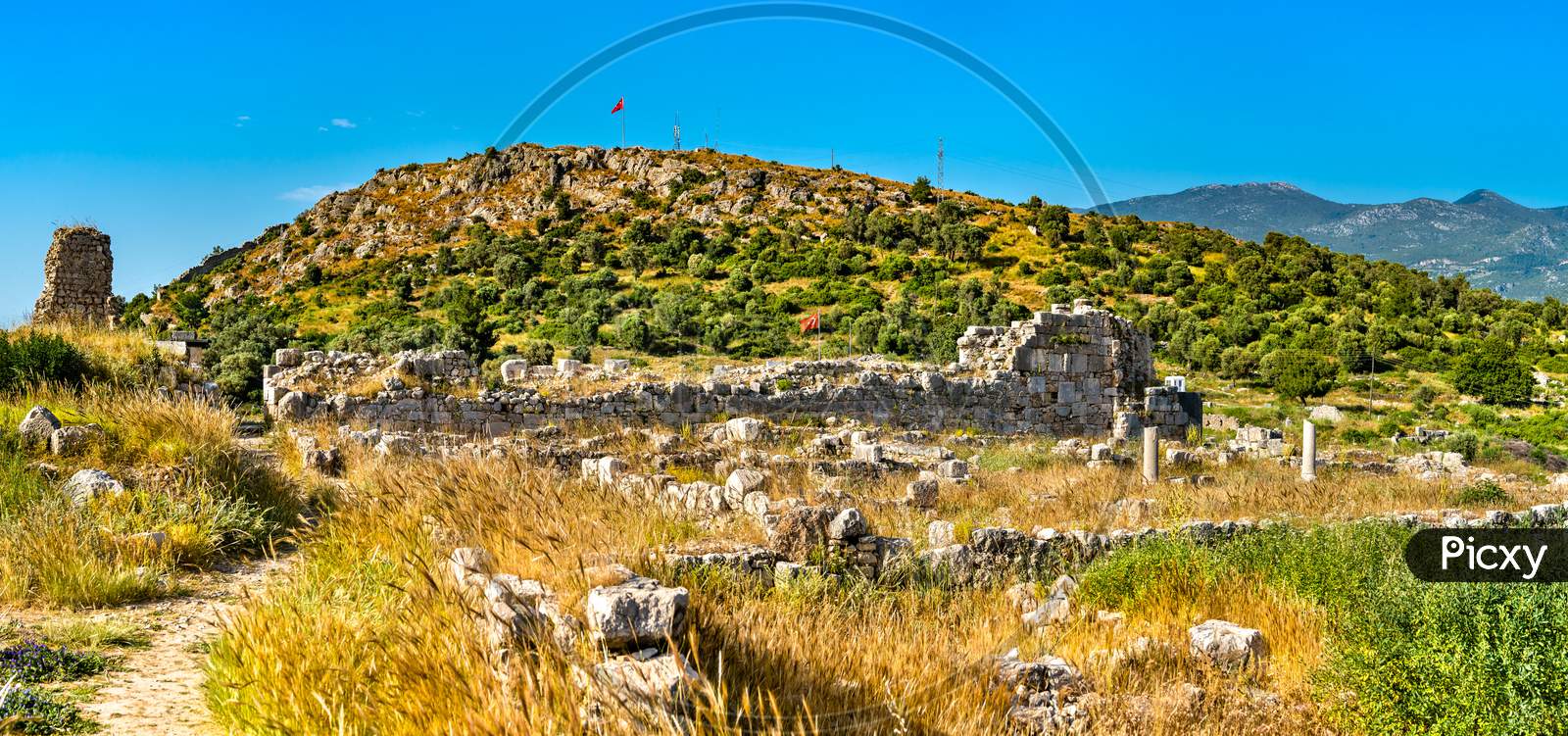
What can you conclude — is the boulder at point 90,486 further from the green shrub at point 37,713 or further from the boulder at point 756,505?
the boulder at point 756,505

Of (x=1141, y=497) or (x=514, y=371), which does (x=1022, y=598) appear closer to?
(x=1141, y=497)

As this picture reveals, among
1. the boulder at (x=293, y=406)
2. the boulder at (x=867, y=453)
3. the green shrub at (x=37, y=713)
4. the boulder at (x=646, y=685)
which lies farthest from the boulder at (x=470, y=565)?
the boulder at (x=293, y=406)

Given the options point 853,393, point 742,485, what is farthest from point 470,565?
point 853,393

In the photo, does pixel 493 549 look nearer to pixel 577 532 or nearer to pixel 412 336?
pixel 577 532

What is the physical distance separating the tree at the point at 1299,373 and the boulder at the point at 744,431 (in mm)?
29836

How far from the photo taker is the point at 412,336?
36.7 meters

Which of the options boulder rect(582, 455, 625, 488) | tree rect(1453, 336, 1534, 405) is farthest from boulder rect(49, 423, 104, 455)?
tree rect(1453, 336, 1534, 405)

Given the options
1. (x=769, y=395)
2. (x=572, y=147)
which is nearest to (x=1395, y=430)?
(x=769, y=395)

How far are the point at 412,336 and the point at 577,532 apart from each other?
34097mm

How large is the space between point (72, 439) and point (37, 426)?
0.41m

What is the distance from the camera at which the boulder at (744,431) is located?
53.8 feet

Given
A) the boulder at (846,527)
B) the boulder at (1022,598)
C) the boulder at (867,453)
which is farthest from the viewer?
the boulder at (867,453)

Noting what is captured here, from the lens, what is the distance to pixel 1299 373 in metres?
38.7

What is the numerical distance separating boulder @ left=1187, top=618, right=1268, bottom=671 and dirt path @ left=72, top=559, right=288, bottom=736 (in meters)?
5.35
